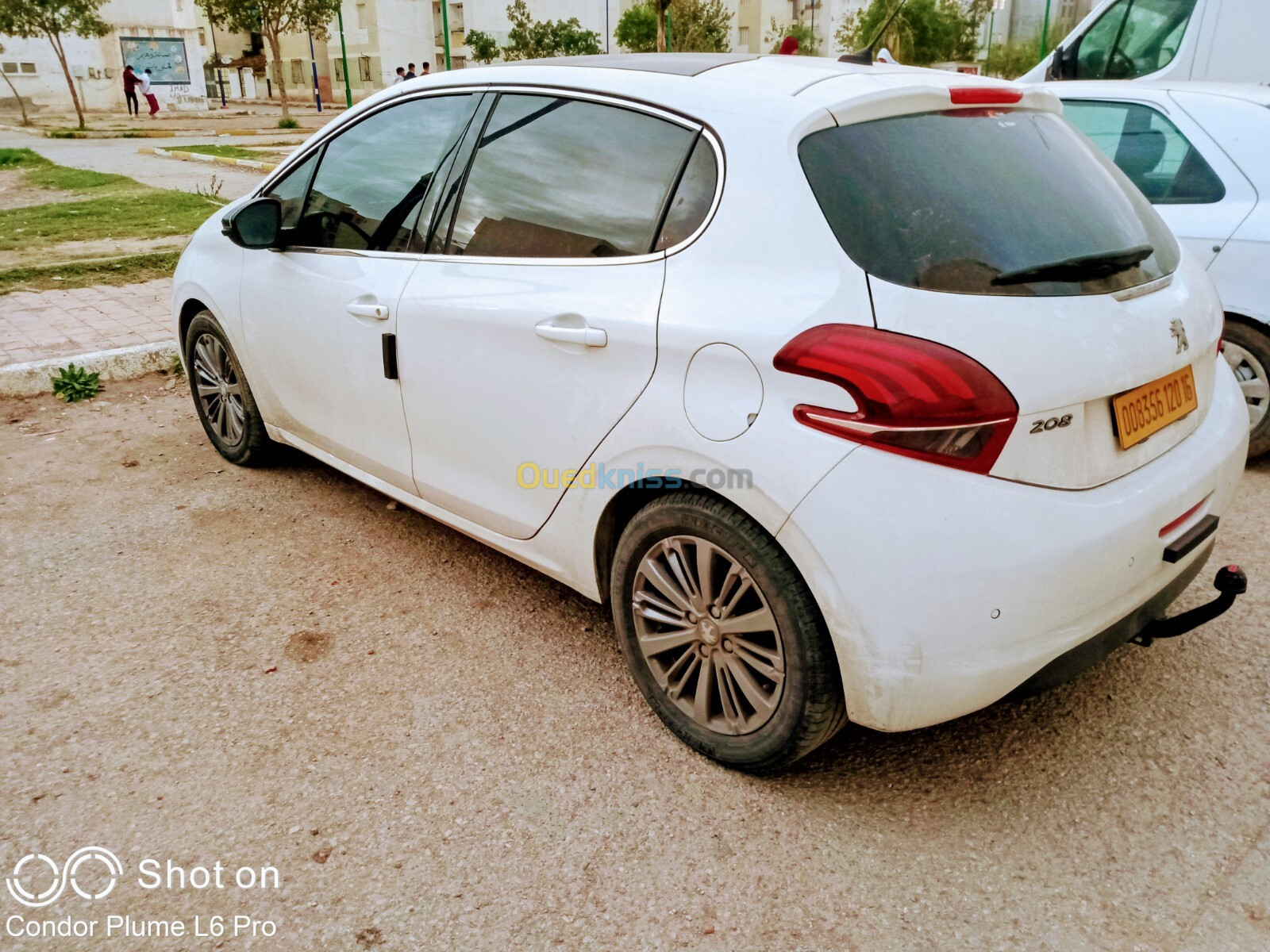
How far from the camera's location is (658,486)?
8.32 ft

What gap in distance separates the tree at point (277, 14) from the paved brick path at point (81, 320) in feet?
94.3

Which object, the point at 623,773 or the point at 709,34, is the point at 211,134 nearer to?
the point at 709,34

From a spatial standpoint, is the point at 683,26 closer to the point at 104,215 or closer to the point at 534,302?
the point at 104,215

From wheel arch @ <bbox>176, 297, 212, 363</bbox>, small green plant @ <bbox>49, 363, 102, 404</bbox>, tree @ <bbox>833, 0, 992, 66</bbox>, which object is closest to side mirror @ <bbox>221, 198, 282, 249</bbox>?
wheel arch @ <bbox>176, 297, 212, 363</bbox>

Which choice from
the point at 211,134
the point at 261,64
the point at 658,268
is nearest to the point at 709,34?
the point at 211,134

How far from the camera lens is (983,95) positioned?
8.47 feet

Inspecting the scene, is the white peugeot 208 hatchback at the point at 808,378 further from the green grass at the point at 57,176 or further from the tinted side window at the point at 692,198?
the green grass at the point at 57,176

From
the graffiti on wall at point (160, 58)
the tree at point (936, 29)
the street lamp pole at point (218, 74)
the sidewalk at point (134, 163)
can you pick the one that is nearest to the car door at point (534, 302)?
the sidewalk at point (134, 163)

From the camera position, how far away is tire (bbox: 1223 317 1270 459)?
433cm

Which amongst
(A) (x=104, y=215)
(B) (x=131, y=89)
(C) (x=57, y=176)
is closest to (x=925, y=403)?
(A) (x=104, y=215)

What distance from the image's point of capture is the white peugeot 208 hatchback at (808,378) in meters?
2.11

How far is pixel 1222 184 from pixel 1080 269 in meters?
2.71

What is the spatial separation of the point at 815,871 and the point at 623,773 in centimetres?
57

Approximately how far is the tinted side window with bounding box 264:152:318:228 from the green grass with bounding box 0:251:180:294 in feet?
14.9
